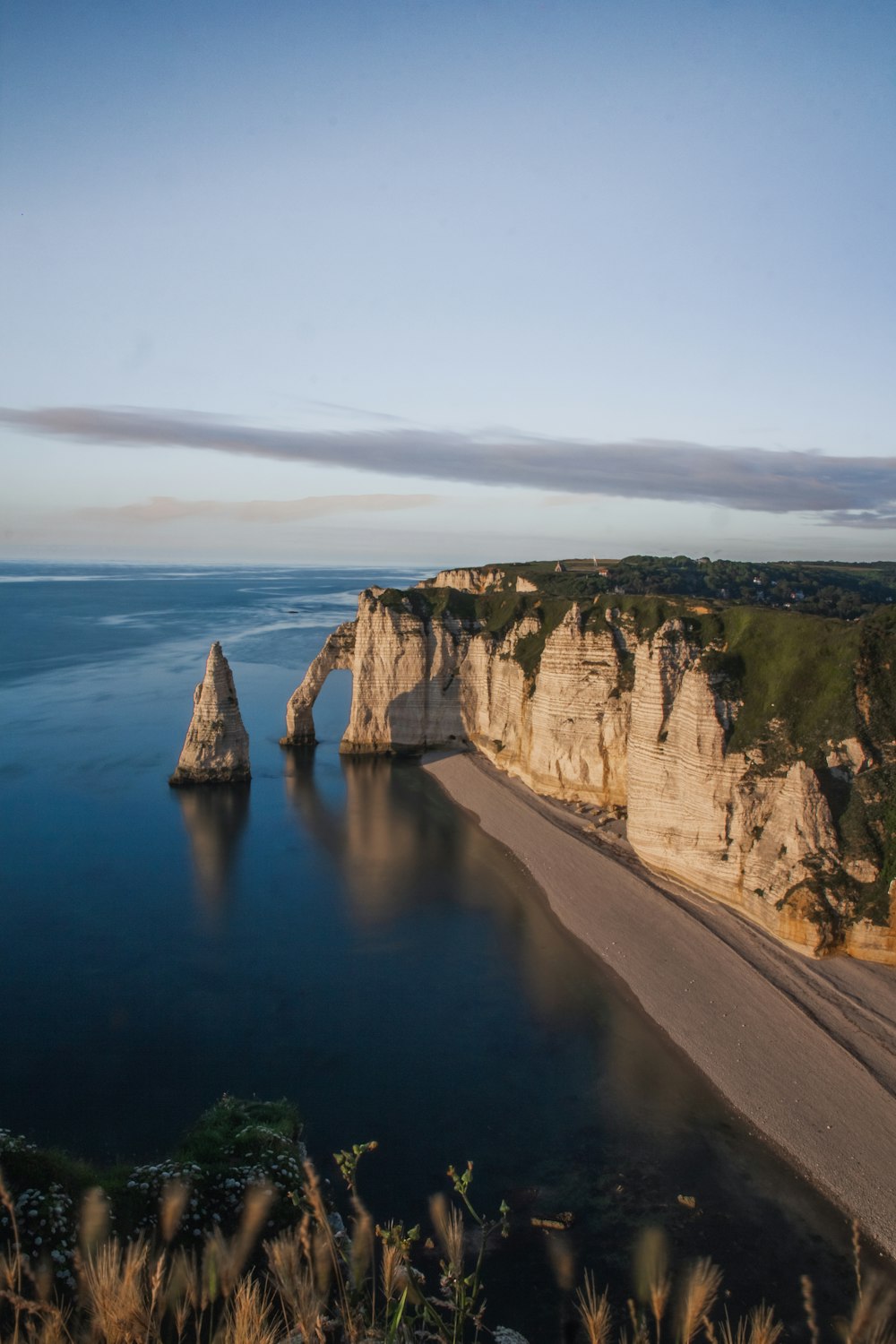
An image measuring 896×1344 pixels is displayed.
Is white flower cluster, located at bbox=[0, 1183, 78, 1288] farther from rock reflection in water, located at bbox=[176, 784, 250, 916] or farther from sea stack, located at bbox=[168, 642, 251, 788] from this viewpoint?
sea stack, located at bbox=[168, 642, 251, 788]

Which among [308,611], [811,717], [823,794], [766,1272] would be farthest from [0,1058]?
[308,611]

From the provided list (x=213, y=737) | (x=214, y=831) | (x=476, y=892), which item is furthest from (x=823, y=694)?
(x=213, y=737)

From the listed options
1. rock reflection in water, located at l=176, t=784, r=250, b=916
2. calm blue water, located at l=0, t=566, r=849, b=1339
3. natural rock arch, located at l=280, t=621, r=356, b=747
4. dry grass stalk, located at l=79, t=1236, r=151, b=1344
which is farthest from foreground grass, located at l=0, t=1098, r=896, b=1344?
natural rock arch, located at l=280, t=621, r=356, b=747

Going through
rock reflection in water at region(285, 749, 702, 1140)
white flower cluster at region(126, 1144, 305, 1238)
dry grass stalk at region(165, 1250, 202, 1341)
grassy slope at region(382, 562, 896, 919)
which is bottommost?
rock reflection in water at region(285, 749, 702, 1140)

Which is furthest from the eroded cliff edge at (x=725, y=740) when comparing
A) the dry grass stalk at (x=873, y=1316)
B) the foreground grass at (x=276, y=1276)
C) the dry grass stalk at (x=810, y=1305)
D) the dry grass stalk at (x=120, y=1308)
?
the dry grass stalk at (x=120, y=1308)

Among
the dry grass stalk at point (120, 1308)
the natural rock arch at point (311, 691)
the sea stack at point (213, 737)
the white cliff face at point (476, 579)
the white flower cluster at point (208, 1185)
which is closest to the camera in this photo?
the dry grass stalk at point (120, 1308)

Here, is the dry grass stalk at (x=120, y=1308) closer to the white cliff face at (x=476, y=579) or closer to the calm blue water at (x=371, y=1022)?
the calm blue water at (x=371, y=1022)
